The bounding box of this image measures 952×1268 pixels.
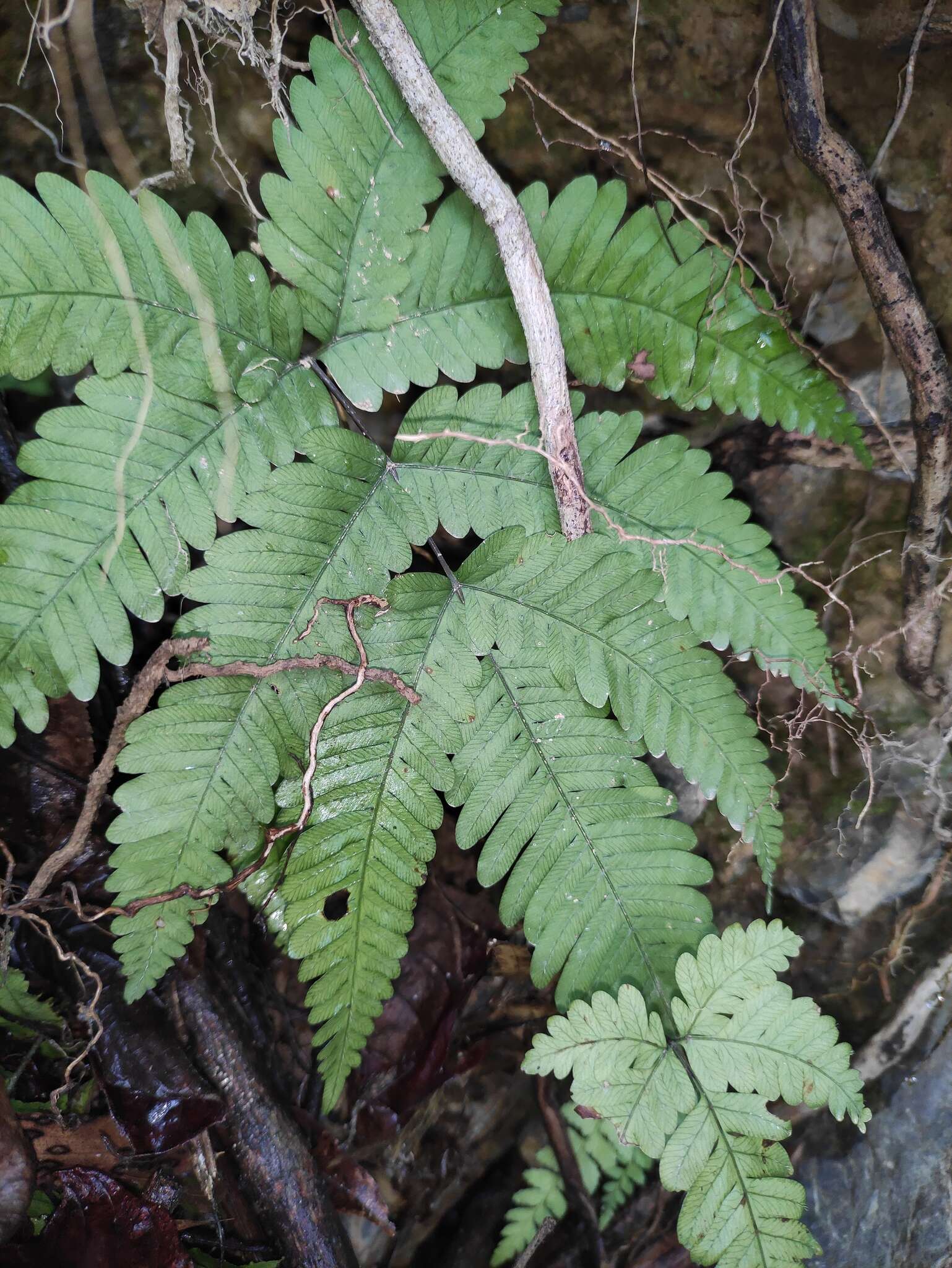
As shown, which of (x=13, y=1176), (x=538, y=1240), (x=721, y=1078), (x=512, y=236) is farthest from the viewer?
(x=538, y=1240)

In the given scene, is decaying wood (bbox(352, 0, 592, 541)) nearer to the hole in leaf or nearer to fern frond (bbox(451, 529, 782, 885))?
fern frond (bbox(451, 529, 782, 885))

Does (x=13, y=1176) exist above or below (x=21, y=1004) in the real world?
below

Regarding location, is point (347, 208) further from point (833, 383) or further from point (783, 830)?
point (783, 830)

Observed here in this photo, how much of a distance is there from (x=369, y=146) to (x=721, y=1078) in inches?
90.8

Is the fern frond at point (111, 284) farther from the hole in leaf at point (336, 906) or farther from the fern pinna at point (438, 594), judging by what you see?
the hole in leaf at point (336, 906)

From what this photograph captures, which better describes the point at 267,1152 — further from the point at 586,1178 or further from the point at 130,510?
the point at 130,510

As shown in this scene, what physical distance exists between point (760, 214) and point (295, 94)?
1183 mm

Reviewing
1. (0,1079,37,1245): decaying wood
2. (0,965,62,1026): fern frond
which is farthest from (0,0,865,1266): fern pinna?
(0,965,62,1026): fern frond

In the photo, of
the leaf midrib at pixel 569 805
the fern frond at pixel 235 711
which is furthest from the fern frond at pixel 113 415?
the leaf midrib at pixel 569 805

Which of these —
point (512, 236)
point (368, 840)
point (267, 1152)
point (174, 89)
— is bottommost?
point (267, 1152)

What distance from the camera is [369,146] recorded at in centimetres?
170

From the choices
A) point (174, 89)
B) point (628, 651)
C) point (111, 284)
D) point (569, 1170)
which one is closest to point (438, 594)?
point (628, 651)

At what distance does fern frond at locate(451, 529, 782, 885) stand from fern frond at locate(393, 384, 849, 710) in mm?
64

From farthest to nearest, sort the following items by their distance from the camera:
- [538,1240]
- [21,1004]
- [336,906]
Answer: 1. [538,1240]
2. [336,906]
3. [21,1004]
